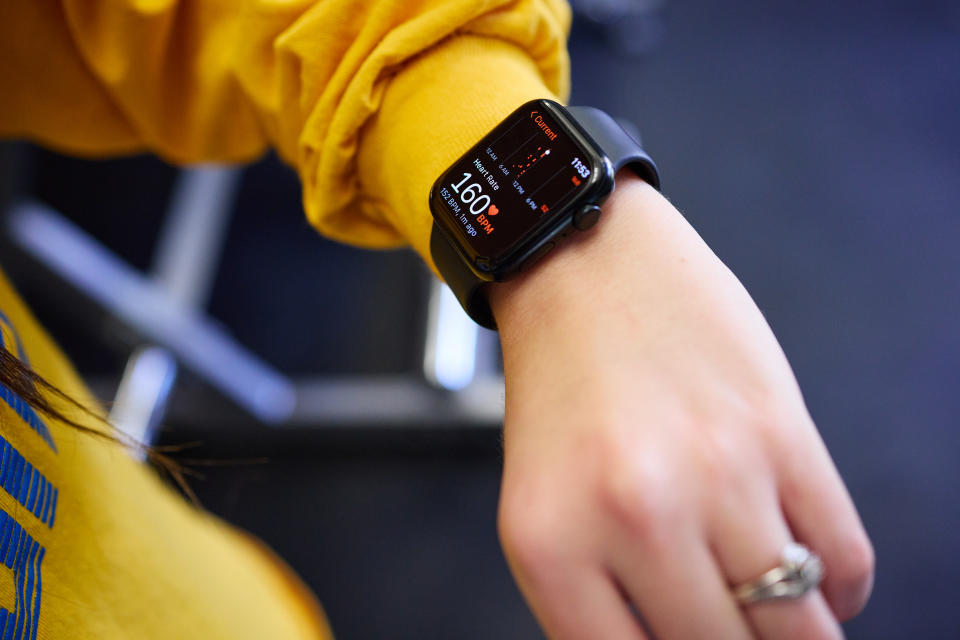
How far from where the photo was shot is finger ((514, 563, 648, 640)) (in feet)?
0.96

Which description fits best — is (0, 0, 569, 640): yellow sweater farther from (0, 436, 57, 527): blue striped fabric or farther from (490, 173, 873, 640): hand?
(490, 173, 873, 640): hand

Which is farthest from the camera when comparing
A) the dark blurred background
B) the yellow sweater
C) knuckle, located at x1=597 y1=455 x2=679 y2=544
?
the dark blurred background

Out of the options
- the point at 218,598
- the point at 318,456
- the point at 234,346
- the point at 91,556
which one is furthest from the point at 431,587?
the point at 91,556

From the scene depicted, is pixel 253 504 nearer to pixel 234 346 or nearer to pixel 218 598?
pixel 234 346

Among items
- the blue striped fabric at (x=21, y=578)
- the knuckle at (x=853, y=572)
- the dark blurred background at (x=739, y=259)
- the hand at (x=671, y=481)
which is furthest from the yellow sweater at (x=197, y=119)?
the dark blurred background at (x=739, y=259)

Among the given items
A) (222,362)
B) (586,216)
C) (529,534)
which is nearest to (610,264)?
(586,216)

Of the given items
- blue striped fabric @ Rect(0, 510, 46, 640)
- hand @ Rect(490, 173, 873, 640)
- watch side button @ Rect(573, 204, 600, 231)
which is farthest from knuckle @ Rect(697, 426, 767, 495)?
blue striped fabric @ Rect(0, 510, 46, 640)

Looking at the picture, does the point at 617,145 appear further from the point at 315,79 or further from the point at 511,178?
the point at 315,79

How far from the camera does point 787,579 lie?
286 mm

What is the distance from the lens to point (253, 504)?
129 cm

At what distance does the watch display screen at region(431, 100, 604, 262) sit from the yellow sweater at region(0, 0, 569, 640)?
15 millimetres

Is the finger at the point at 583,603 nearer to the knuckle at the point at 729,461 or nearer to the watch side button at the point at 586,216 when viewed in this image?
the knuckle at the point at 729,461

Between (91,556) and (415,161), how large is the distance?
11.3 inches

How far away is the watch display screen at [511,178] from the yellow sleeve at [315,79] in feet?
0.05
